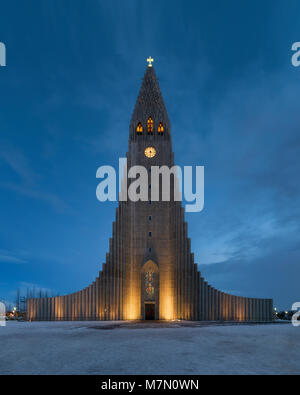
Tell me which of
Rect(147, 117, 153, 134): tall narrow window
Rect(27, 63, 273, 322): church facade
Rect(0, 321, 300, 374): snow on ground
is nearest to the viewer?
Rect(0, 321, 300, 374): snow on ground

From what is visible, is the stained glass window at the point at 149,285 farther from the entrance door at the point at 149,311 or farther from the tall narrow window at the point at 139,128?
the tall narrow window at the point at 139,128

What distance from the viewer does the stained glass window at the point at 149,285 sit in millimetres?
45781

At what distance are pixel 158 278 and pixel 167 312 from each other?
458 cm

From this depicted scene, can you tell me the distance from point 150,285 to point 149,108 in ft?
86.3

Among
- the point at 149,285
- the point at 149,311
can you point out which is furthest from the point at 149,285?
the point at 149,311

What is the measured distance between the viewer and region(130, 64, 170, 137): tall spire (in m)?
51.9

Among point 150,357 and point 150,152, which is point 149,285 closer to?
point 150,152

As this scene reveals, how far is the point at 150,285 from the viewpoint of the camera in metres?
46.0

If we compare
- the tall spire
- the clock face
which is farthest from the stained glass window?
the tall spire

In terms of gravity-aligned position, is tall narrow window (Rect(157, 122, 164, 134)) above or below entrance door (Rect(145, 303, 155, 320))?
above

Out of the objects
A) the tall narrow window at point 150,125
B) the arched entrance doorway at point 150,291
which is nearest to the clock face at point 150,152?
the tall narrow window at point 150,125

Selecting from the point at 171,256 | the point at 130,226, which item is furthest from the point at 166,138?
the point at 171,256

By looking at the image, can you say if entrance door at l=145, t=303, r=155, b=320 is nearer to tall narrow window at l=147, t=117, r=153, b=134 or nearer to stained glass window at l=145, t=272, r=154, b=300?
stained glass window at l=145, t=272, r=154, b=300

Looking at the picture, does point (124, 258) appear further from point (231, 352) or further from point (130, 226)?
point (231, 352)
